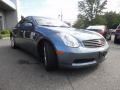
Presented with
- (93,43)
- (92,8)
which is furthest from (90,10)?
(93,43)

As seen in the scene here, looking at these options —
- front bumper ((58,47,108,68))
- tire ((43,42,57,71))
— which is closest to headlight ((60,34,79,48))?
front bumper ((58,47,108,68))

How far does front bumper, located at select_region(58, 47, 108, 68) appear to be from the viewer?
3.56m

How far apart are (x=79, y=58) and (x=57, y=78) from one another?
60 cm

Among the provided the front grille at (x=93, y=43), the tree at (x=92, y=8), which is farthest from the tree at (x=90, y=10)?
the front grille at (x=93, y=43)

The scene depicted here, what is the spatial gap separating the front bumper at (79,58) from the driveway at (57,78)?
0.82 ft

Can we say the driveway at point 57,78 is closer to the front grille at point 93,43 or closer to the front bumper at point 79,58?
the front bumper at point 79,58

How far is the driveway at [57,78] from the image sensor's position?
3.17m

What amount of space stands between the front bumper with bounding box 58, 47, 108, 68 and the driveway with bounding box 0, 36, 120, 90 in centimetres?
25

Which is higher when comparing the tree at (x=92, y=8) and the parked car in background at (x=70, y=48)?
the tree at (x=92, y=8)

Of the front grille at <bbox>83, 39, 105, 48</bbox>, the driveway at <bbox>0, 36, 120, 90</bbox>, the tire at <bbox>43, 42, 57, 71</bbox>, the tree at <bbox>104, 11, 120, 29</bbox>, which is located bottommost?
the driveway at <bbox>0, 36, 120, 90</bbox>

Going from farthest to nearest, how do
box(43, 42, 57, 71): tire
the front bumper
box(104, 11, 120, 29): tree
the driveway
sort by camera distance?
box(104, 11, 120, 29): tree
box(43, 42, 57, 71): tire
the front bumper
the driveway

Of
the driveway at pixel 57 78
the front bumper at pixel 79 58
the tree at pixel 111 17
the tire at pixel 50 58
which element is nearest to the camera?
the driveway at pixel 57 78

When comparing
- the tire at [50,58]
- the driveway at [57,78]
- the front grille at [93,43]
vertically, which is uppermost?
the front grille at [93,43]

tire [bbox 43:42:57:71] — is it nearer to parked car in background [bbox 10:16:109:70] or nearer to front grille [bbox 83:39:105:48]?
parked car in background [bbox 10:16:109:70]
